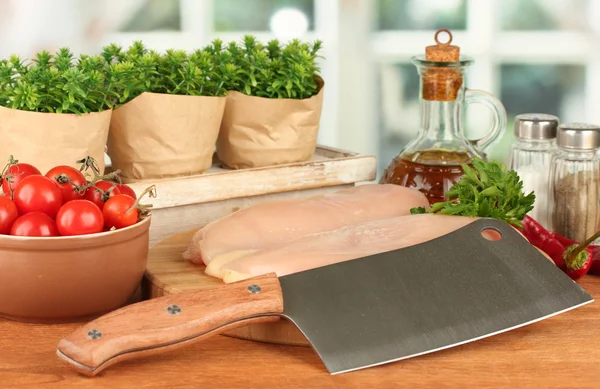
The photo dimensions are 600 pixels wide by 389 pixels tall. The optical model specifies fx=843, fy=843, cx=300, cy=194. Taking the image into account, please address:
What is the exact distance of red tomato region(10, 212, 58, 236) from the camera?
100 cm

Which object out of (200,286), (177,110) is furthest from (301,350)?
(177,110)

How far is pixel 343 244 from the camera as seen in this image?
1140 mm

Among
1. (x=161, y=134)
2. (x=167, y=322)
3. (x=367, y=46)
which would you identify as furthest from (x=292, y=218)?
(x=367, y=46)

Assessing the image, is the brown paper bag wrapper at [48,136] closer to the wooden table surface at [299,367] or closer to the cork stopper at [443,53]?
the wooden table surface at [299,367]

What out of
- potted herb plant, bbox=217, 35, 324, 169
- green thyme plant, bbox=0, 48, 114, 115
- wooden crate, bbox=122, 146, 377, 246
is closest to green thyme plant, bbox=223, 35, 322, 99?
potted herb plant, bbox=217, 35, 324, 169

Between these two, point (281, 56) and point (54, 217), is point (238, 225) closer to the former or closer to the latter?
point (54, 217)

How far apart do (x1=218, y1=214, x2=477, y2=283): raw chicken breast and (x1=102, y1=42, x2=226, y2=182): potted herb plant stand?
0.30 m

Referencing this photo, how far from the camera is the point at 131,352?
35.8 inches

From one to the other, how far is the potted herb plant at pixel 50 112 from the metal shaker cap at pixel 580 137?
706 millimetres

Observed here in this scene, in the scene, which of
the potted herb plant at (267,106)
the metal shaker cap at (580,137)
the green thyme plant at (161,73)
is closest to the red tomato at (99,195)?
the green thyme plant at (161,73)

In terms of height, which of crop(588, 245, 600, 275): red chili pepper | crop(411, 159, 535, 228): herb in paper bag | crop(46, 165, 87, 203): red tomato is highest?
crop(46, 165, 87, 203): red tomato

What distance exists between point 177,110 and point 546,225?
0.64 m

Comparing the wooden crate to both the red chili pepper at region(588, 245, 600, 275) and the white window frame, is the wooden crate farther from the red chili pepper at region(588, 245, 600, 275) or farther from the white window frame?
the white window frame

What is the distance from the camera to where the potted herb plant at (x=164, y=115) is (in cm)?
134
